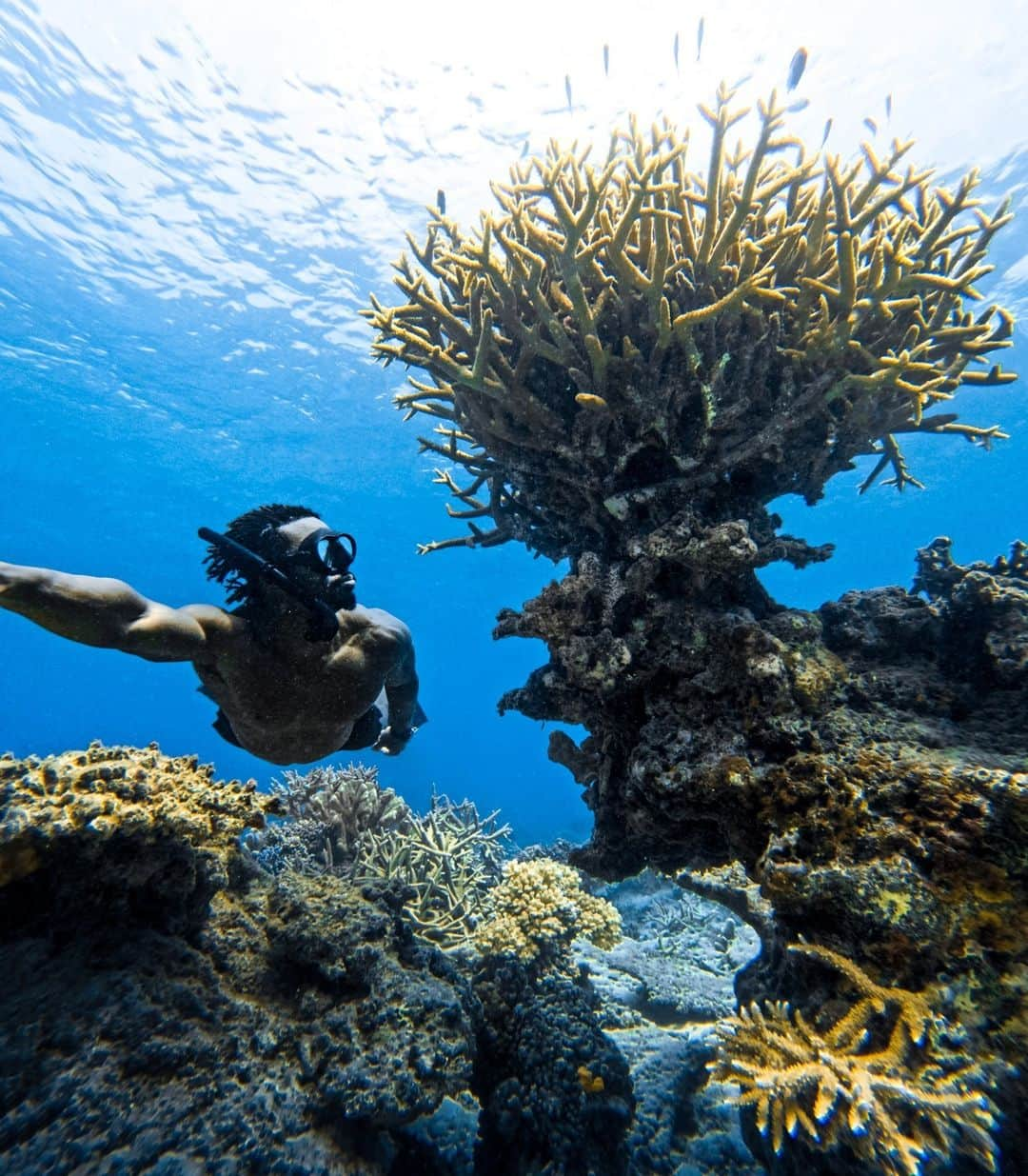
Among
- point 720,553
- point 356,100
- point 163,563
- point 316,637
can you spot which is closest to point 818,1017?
point 720,553

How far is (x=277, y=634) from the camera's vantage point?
3.27 m

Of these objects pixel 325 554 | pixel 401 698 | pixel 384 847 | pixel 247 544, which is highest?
pixel 247 544

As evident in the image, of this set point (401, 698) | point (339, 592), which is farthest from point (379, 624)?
point (401, 698)

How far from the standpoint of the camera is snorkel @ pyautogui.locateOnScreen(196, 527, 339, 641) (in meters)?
3.10

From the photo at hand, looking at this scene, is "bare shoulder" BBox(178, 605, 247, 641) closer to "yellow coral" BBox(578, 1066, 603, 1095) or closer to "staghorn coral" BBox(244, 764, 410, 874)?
"yellow coral" BBox(578, 1066, 603, 1095)

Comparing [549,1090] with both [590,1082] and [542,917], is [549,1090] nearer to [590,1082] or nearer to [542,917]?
[590,1082]

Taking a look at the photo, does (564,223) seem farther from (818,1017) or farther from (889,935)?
(818,1017)

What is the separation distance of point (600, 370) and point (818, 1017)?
3646 millimetres

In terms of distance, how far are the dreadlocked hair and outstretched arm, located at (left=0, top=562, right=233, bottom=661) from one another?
26 cm

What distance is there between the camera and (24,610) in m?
2.36

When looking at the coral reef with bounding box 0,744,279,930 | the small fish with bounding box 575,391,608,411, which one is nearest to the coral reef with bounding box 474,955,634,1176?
the coral reef with bounding box 0,744,279,930

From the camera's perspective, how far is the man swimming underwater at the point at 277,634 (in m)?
2.77

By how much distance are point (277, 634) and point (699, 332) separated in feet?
11.3

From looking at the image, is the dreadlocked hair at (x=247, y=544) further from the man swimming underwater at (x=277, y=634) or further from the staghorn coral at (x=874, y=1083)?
the staghorn coral at (x=874, y=1083)
